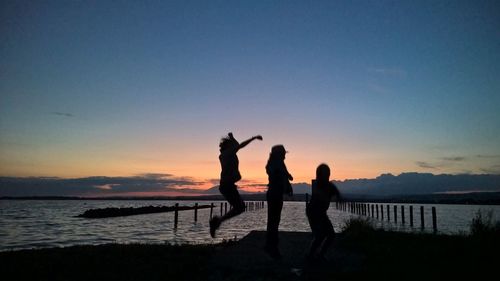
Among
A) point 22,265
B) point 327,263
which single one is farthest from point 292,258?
point 22,265

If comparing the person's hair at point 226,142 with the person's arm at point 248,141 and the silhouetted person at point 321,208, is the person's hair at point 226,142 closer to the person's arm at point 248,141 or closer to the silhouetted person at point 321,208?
the person's arm at point 248,141

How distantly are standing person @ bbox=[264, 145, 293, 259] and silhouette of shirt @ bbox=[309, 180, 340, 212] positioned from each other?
466mm

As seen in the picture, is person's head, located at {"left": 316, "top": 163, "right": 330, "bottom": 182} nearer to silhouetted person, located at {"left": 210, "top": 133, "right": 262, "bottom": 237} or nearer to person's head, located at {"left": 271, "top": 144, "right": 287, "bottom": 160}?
person's head, located at {"left": 271, "top": 144, "right": 287, "bottom": 160}

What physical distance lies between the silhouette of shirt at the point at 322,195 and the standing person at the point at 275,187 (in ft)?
1.53

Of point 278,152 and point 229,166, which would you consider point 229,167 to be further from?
point 278,152

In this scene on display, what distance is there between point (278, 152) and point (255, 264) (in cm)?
184

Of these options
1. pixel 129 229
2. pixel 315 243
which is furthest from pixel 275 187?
pixel 129 229

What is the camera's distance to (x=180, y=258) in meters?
7.37

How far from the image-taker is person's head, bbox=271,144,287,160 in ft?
20.6

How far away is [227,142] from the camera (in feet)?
21.1

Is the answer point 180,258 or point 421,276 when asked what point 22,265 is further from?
point 421,276

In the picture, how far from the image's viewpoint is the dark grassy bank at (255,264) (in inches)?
211

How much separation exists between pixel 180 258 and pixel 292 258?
2.20 metres

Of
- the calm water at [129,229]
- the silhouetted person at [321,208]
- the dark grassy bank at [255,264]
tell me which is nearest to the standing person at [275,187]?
the dark grassy bank at [255,264]
